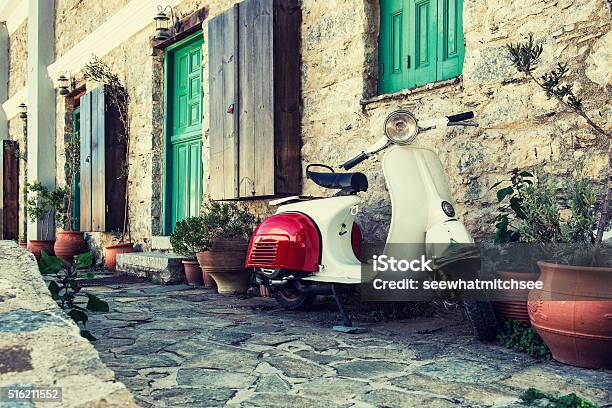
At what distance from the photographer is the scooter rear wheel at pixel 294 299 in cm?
414

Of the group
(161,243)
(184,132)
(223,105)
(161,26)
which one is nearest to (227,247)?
(223,105)

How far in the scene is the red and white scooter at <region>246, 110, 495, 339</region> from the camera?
3311 millimetres

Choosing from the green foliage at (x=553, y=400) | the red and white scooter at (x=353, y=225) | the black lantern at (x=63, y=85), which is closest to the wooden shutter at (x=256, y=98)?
the red and white scooter at (x=353, y=225)

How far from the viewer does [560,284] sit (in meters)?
2.54

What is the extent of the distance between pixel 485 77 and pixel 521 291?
140 centimetres

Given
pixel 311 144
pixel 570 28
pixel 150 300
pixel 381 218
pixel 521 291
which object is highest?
pixel 570 28

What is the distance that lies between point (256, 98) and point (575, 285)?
331 centimetres

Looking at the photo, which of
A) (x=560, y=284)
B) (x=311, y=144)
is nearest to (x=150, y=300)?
(x=311, y=144)

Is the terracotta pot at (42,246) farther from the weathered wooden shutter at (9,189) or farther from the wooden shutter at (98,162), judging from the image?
Answer: the weathered wooden shutter at (9,189)

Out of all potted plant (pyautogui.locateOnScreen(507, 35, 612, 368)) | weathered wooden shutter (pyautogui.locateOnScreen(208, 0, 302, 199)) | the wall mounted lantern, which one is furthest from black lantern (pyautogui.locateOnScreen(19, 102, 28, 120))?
potted plant (pyautogui.locateOnScreen(507, 35, 612, 368))

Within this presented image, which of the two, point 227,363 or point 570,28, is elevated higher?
point 570,28

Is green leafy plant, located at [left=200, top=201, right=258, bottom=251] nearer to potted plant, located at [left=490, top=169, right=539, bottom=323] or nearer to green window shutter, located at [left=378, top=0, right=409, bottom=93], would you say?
green window shutter, located at [left=378, top=0, right=409, bottom=93]

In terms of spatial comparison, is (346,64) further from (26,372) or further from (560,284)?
(26,372)

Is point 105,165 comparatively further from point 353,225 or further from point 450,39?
point 450,39
